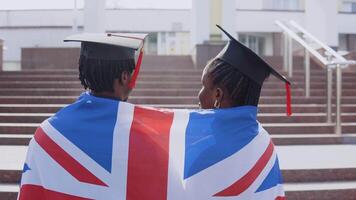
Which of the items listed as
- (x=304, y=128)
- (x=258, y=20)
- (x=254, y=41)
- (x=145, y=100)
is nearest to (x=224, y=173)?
(x=304, y=128)

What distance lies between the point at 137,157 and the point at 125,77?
10.5 inches

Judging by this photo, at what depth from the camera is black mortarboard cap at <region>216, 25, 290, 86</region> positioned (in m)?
1.69

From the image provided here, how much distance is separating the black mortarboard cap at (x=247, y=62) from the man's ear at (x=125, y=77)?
31cm

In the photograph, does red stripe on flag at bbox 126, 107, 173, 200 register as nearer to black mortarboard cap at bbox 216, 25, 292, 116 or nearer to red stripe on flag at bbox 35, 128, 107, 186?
red stripe on flag at bbox 35, 128, 107, 186

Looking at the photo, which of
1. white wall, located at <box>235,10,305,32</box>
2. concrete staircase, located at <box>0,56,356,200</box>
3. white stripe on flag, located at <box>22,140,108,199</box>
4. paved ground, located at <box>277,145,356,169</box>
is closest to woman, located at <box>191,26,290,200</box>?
white stripe on flag, located at <box>22,140,108,199</box>

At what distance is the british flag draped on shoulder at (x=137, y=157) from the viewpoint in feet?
5.29

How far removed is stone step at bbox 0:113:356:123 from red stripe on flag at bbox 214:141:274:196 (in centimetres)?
613

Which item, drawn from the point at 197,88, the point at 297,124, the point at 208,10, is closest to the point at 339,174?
the point at 297,124

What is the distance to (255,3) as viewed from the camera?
3234 cm

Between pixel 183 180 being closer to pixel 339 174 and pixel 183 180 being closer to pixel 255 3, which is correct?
pixel 339 174

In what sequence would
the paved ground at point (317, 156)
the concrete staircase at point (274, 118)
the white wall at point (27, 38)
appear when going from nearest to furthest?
1. the concrete staircase at point (274, 118)
2. the paved ground at point (317, 156)
3. the white wall at point (27, 38)

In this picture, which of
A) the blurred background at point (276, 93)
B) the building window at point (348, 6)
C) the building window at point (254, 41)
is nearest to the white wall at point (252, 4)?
the building window at point (254, 41)

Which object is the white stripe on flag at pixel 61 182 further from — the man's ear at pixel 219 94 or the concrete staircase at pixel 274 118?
the concrete staircase at pixel 274 118

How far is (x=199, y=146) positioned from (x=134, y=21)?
82.3ft
